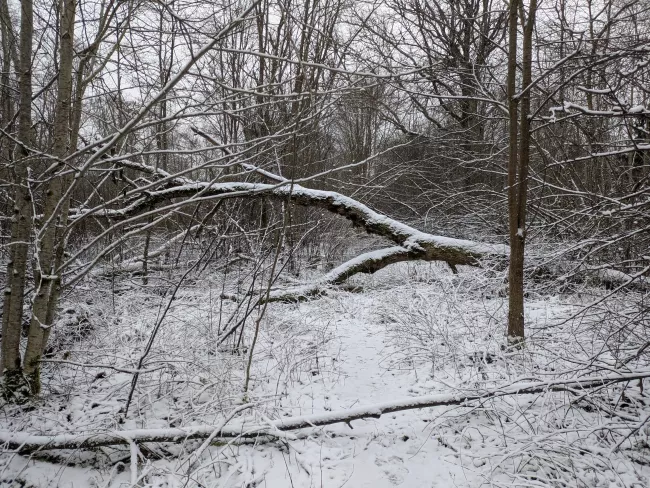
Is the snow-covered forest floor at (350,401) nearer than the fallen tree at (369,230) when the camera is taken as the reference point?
Yes

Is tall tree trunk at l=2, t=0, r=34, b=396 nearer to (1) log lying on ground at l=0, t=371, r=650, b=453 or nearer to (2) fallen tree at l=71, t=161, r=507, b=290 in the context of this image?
(1) log lying on ground at l=0, t=371, r=650, b=453

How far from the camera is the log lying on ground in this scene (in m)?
2.52

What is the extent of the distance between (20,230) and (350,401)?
3.01 meters

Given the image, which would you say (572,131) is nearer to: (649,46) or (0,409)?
(649,46)

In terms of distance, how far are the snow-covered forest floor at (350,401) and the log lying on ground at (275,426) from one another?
8cm

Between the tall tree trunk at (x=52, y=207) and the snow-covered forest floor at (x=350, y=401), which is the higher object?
the tall tree trunk at (x=52, y=207)

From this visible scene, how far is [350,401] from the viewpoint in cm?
338

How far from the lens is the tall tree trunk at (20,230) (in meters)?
2.84

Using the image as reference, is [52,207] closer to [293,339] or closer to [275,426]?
[275,426]

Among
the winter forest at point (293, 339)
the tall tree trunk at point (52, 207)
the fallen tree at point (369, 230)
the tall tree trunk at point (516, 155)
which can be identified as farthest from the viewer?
the fallen tree at point (369, 230)

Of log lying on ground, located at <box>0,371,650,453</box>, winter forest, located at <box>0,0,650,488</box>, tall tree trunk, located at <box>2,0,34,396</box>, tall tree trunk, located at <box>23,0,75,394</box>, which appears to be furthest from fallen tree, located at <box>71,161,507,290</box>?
log lying on ground, located at <box>0,371,650,453</box>

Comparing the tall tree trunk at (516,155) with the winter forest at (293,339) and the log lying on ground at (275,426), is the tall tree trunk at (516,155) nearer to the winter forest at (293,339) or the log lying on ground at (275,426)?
the winter forest at (293,339)

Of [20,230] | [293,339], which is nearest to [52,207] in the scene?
[20,230]

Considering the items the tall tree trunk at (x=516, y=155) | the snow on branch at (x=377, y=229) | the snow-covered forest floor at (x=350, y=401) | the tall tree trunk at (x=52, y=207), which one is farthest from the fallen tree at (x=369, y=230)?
the tall tree trunk at (x=52, y=207)
